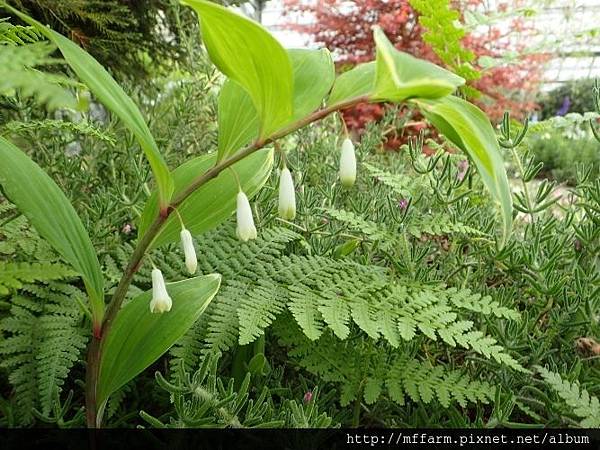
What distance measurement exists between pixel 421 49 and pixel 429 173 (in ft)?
8.40

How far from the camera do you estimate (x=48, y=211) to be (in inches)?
23.5

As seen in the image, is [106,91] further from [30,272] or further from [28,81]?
[30,272]

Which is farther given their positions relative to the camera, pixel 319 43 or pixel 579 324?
pixel 319 43

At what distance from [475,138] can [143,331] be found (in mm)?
426

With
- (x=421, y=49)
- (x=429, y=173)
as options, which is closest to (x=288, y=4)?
(x=421, y=49)

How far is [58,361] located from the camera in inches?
27.6

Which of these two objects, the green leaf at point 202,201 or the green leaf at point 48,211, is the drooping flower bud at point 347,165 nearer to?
the green leaf at point 202,201

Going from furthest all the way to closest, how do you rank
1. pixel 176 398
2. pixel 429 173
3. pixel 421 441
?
pixel 429 173 → pixel 421 441 → pixel 176 398

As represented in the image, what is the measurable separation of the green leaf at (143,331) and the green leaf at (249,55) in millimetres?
244

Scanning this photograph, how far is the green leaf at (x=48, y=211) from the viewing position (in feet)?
1.90

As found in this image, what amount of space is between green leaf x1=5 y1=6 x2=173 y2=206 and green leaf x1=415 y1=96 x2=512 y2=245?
263 millimetres

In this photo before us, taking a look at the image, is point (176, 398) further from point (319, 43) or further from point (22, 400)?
point (319, 43)

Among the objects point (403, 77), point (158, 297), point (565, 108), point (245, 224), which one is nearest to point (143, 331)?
point (158, 297)

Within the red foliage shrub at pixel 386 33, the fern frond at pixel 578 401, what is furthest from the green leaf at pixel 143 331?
the red foliage shrub at pixel 386 33
